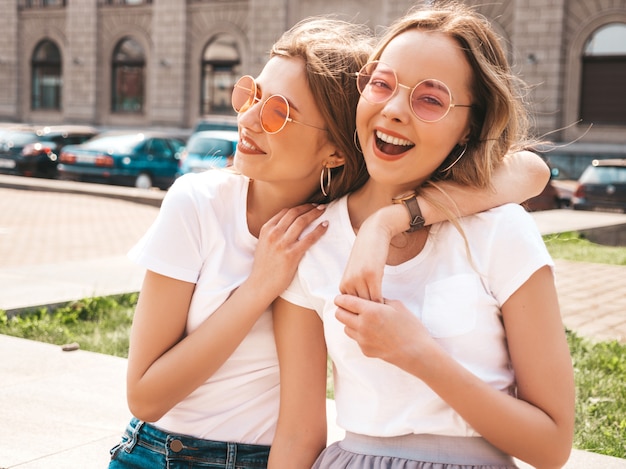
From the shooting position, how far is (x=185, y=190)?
245cm

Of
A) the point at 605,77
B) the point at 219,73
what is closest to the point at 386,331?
the point at 605,77

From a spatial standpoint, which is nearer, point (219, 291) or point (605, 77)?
point (219, 291)

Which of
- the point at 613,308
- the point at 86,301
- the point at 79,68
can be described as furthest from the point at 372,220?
the point at 79,68

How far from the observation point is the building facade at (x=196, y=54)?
2769 centimetres

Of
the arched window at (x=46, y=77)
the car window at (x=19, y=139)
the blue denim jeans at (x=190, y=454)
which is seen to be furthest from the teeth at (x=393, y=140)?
the arched window at (x=46, y=77)

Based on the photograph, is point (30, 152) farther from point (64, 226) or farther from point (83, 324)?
point (83, 324)

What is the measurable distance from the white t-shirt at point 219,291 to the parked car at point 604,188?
657 inches

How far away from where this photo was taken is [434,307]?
210 centimetres

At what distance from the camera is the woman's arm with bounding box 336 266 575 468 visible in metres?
1.94

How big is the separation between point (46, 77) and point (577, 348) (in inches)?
1451

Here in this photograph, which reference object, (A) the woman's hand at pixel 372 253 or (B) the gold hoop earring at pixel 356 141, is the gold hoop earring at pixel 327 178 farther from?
(A) the woman's hand at pixel 372 253

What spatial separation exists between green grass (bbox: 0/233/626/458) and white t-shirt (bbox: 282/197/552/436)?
7.13ft

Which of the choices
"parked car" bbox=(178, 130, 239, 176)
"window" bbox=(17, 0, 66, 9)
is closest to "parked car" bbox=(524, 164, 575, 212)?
"parked car" bbox=(178, 130, 239, 176)

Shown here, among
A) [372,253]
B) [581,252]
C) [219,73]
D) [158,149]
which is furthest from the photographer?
[219,73]
